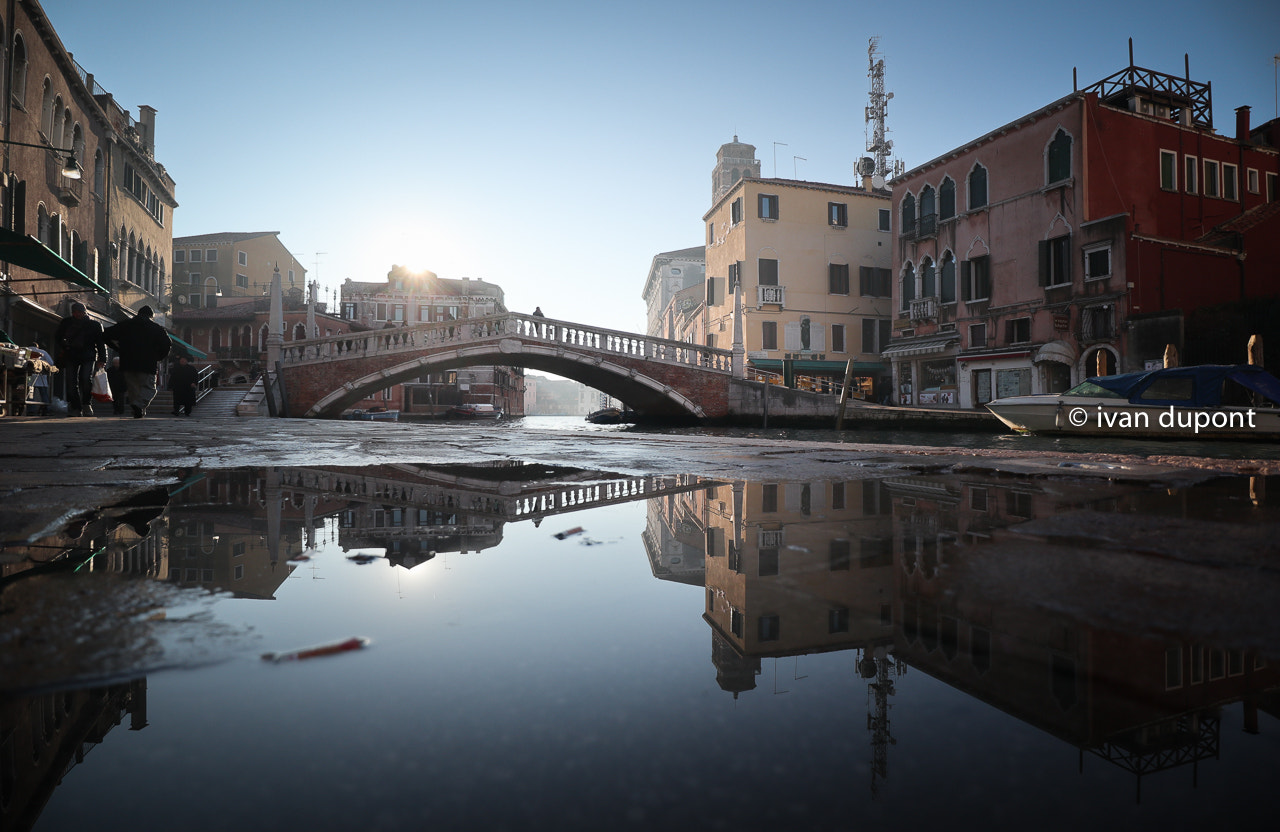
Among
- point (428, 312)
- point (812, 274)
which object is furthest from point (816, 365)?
point (428, 312)

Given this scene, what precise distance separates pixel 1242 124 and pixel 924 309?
1041cm

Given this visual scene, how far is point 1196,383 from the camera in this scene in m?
11.5

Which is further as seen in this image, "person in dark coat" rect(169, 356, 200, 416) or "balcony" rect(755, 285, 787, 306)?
"balcony" rect(755, 285, 787, 306)

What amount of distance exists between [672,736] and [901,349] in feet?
88.9

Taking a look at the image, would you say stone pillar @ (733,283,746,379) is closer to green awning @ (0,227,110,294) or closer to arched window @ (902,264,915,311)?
arched window @ (902,264,915,311)

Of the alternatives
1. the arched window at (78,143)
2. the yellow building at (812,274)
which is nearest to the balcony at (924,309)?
the yellow building at (812,274)

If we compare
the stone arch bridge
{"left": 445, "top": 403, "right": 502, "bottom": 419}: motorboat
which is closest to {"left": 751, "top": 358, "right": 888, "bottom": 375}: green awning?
the stone arch bridge

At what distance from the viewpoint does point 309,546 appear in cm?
175

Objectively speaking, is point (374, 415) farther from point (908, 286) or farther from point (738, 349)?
point (908, 286)

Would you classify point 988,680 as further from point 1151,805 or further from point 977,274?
point 977,274

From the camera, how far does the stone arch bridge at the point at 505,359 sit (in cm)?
1911

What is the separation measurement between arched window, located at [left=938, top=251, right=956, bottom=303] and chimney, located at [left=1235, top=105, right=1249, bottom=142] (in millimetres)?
8508

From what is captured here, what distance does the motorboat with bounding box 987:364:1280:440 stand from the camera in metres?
11.3

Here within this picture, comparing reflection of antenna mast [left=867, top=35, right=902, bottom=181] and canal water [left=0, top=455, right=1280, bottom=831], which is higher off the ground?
reflection of antenna mast [left=867, top=35, right=902, bottom=181]
